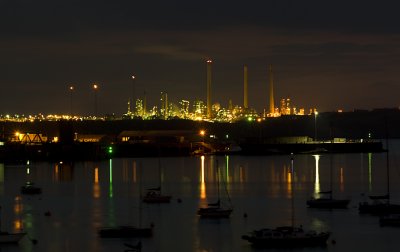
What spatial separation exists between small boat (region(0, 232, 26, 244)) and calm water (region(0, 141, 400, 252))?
29cm

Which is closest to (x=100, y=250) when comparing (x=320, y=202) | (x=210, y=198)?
(x=320, y=202)

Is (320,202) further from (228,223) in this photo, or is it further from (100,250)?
(100,250)

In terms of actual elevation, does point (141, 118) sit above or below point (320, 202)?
above

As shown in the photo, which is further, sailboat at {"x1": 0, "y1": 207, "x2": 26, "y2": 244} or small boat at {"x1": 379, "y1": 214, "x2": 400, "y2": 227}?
small boat at {"x1": 379, "y1": 214, "x2": 400, "y2": 227}

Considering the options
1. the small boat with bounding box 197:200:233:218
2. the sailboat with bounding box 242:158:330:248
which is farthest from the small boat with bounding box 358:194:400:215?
the sailboat with bounding box 242:158:330:248

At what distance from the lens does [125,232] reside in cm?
3684

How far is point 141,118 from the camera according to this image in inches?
A: 6964

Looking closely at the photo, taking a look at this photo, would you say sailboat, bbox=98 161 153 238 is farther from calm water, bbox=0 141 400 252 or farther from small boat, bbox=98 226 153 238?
calm water, bbox=0 141 400 252

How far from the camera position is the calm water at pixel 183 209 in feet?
120

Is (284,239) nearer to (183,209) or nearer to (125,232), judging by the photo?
(125,232)

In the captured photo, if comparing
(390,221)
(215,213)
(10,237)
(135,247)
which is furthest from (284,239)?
(10,237)

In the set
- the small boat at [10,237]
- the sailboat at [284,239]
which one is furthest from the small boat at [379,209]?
the small boat at [10,237]

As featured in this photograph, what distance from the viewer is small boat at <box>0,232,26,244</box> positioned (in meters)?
35.6

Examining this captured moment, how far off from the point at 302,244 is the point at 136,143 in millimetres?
94119
